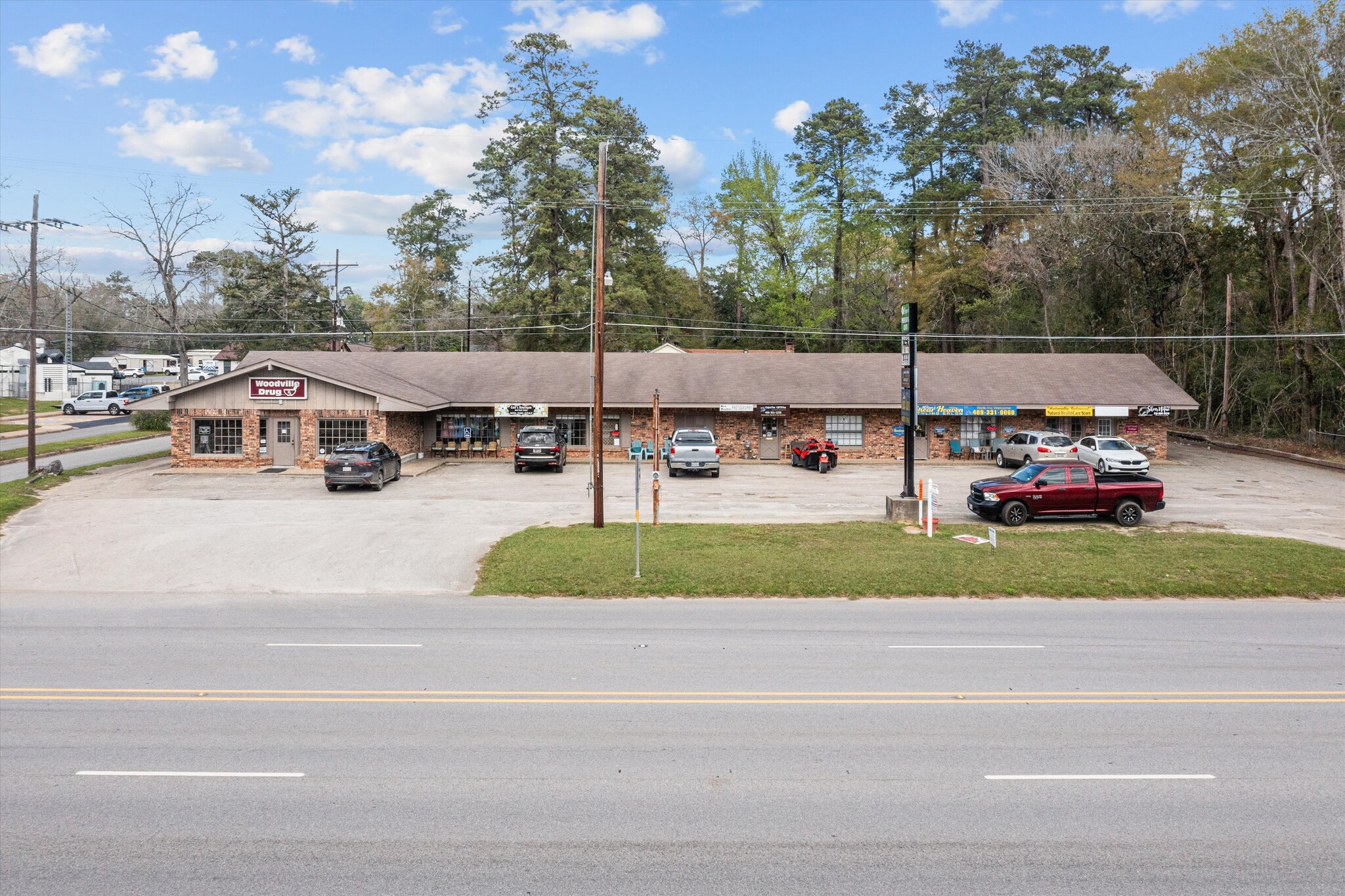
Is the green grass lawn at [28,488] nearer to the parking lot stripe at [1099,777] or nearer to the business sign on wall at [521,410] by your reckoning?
the business sign on wall at [521,410]

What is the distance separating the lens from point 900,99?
221ft

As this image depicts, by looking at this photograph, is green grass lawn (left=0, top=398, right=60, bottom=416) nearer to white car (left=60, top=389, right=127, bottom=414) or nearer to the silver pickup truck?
white car (left=60, top=389, right=127, bottom=414)

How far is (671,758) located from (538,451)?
25900 millimetres

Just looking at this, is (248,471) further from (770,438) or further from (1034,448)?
(1034,448)

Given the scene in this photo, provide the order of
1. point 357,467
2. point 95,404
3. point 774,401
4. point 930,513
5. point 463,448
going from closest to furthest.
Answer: point 930,513, point 357,467, point 774,401, point 463,448, point 95,404

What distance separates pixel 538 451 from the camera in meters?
32.5

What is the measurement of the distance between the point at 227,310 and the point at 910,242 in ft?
183

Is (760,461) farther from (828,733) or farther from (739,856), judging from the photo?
(739,856)

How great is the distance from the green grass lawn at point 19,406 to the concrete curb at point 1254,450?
7299 cm

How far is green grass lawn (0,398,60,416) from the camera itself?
56.0 m

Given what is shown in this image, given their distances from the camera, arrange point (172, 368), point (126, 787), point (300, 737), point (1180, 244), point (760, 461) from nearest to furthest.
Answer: point (126, 787), point (300, 737), point (760, 461), point (1180, 244), point (172, 368)

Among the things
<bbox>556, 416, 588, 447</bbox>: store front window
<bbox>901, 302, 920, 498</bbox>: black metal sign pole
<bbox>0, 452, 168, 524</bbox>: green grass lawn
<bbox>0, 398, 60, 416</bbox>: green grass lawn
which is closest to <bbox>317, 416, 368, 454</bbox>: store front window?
<bbox>0, 452, 168, 524</bbox>: green grass lawn

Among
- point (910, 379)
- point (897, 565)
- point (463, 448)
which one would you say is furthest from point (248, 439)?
point (897, 565)

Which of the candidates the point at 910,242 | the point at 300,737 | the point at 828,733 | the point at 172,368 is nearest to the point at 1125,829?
the point at 828,733
